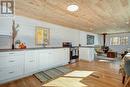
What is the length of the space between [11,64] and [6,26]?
142 centimetres

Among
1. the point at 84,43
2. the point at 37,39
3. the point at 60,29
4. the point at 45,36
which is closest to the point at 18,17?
the point at 37,39

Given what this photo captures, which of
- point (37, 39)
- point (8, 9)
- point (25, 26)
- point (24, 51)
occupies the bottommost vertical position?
point (24, 51)

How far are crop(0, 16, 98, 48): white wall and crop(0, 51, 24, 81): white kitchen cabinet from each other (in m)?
1.17

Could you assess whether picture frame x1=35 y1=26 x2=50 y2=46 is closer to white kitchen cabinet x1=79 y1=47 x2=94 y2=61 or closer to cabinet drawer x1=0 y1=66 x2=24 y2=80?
cabinet drawer x1=0 y1=66 x2=24 y2=80

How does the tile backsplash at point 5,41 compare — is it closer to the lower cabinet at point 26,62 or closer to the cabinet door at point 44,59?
the lower cabinet at point 26,62

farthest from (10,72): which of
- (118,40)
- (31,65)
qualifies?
(118,40)

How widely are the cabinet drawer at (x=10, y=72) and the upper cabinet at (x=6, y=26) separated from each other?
4.14 ft

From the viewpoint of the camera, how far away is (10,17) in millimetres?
4367

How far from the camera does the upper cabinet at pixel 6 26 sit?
13.4 feet

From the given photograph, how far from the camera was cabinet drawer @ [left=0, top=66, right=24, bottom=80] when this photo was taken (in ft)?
10.9

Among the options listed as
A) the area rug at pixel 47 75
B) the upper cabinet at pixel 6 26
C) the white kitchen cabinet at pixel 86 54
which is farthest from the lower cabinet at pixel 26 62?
the white kitchen cabinet at pixel 86 54

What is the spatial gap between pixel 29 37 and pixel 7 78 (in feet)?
6.90

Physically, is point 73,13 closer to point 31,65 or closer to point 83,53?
point 31,65

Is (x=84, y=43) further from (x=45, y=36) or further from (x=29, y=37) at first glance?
(x=29, y=37)
